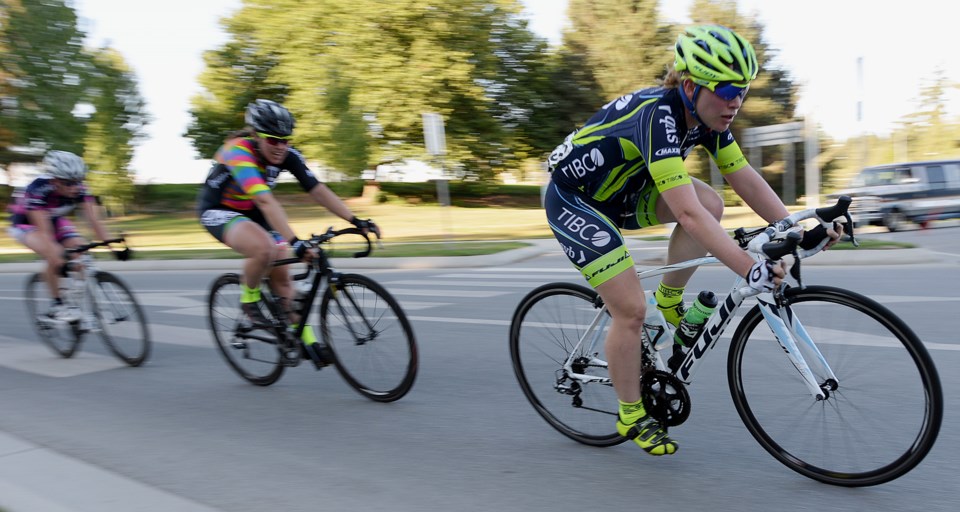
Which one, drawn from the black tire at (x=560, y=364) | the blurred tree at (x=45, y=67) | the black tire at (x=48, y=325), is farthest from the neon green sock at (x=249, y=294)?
the blurred tree at (x=45, y=67)

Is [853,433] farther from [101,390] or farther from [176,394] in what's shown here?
[101,390]

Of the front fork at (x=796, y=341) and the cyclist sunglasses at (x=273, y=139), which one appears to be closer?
the front fork at (x=796, y=341)

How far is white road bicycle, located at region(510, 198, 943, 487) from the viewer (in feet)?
9.45

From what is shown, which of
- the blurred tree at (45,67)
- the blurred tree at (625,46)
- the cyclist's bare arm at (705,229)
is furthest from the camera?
the blurred tree at (625,46)

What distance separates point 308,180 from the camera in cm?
526

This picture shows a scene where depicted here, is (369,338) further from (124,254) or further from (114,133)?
(114,133)

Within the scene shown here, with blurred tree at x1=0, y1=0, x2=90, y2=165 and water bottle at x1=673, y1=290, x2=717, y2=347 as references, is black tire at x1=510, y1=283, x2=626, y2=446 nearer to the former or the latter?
water bottle at x1=673, y1=290, x2=717, y2=347

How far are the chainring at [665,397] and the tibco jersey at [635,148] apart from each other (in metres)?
0.84

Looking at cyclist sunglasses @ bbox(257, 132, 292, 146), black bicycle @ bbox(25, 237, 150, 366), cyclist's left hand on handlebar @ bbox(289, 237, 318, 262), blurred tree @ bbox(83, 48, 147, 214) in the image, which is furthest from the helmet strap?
blurred tree @ bbox(83, 48, 147, 214)

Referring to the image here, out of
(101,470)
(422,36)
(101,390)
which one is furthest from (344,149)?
(101,470)

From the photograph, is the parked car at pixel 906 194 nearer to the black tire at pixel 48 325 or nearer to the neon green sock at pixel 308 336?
the neon green sock at pixel 308 336

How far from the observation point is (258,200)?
15.6ft

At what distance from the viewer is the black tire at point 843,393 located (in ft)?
9.42

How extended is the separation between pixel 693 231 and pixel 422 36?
34.1m
